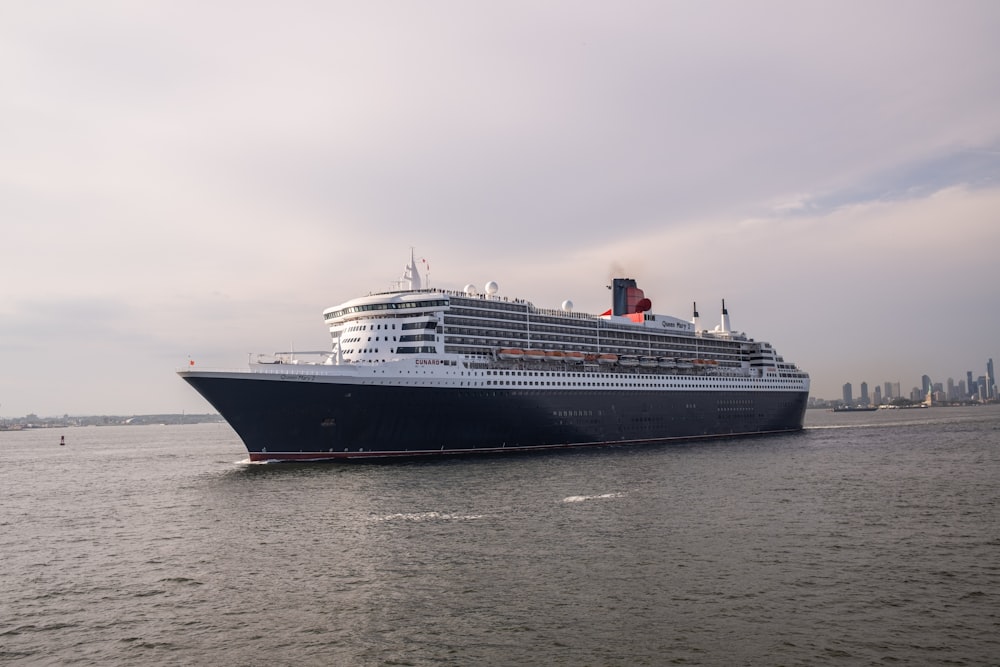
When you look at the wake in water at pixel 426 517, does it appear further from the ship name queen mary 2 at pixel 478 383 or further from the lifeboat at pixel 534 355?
the lifeboat at pixel 534 355

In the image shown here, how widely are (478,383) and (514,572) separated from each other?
1464 inches

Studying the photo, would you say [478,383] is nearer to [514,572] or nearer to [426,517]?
[426,517]

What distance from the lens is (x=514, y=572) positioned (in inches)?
904

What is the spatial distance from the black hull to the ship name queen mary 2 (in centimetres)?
10

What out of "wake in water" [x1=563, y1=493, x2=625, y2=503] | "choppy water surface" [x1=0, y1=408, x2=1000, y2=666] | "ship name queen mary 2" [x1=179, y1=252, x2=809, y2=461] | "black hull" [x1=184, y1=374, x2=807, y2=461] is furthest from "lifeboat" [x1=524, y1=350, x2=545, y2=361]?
"wake in water" [x1=563, y1=493, x2=625, y2=503]

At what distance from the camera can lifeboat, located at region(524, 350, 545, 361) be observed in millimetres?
66250

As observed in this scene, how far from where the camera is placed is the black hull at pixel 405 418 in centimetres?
5178

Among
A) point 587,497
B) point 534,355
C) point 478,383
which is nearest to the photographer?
point 587,497

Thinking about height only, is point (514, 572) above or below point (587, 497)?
below

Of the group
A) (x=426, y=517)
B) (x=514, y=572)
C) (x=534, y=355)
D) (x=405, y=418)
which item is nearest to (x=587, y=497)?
(x=426, y=517)

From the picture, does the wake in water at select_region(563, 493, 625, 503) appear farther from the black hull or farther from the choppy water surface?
the black hull

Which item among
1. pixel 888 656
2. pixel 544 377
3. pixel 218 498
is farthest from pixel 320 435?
pixel 888 656

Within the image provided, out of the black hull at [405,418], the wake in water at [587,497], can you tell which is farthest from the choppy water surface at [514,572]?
the black hull at [405,418]

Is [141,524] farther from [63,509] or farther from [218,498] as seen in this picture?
[63,509]
